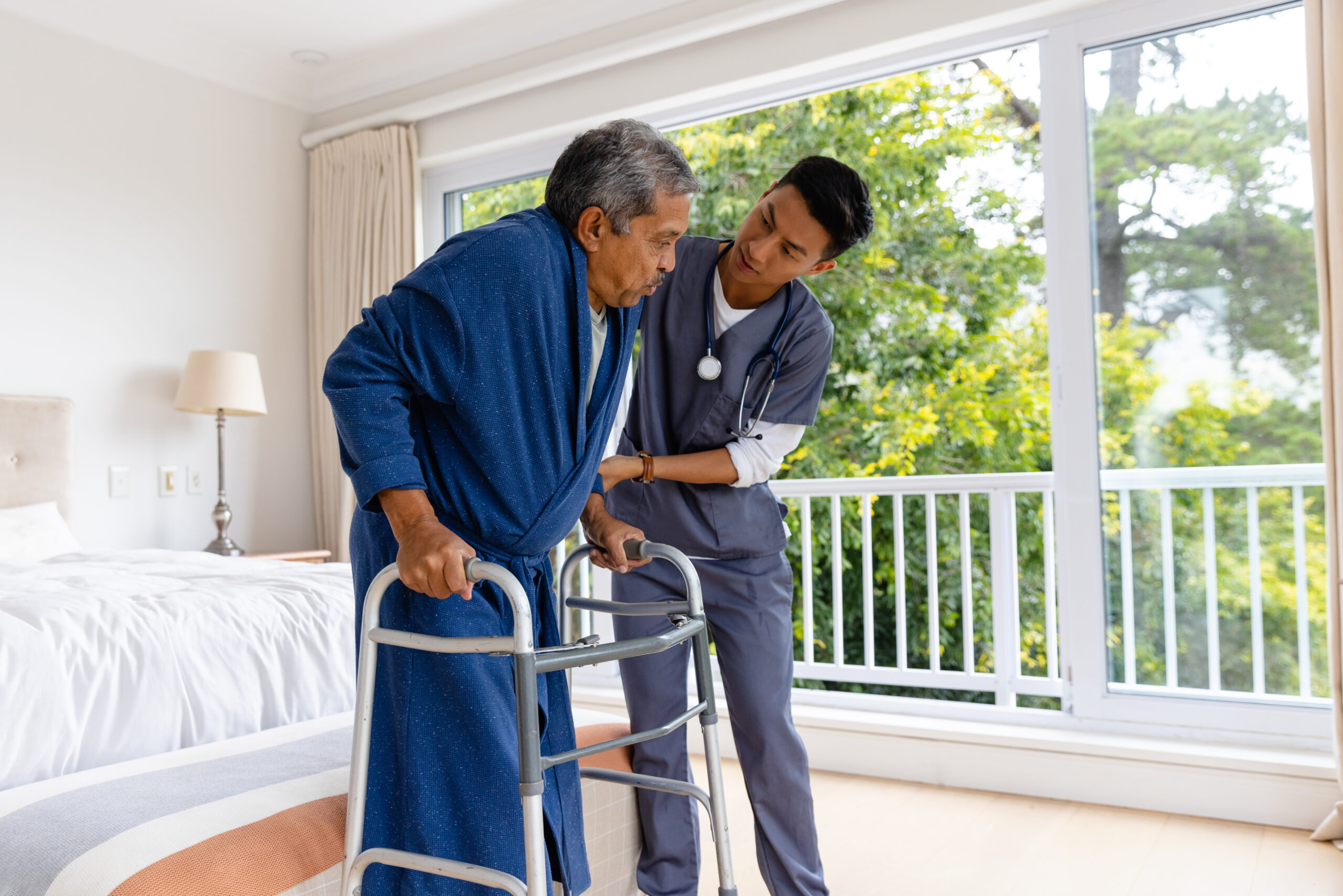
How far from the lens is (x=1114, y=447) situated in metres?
2.89

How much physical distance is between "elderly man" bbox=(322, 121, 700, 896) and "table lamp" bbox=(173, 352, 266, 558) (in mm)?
2877

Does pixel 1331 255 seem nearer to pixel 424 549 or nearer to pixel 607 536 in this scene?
pixel 607 536

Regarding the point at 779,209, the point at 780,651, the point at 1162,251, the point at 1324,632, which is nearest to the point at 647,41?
the point at 1162,251

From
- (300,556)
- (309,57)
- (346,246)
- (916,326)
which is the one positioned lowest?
(300,556)

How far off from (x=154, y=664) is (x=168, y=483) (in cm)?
256

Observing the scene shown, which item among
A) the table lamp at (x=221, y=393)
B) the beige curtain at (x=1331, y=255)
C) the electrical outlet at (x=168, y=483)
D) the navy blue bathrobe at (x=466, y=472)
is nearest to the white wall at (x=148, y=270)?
the electrical outlet at (x=168, y=483)

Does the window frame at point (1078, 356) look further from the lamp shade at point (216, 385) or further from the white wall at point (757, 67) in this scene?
the lamp shade at point (216, 385)

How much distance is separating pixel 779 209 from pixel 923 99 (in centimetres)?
451

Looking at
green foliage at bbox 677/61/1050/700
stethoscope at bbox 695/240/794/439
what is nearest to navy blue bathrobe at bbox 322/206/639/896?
stethoscope at bbox 695/240/794/439

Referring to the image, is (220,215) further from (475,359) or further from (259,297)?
(475,359)

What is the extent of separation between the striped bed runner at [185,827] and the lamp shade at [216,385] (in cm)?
252

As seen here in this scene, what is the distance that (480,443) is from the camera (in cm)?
119

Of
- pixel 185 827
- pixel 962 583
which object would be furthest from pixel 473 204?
pixel 185 827

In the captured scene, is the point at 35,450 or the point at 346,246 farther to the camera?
the point at 346,246
